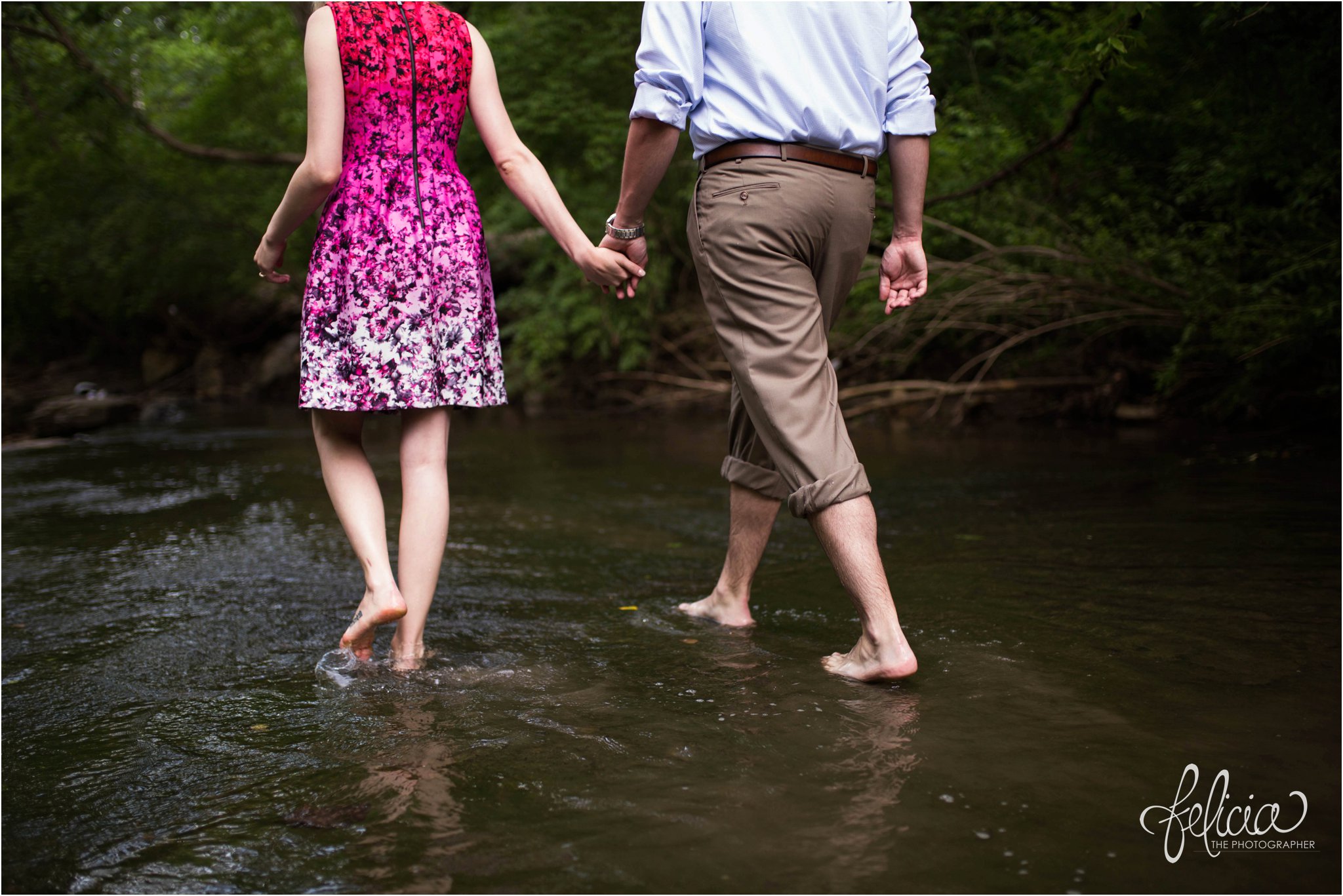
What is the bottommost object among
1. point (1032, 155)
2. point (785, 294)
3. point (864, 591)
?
point (864, 591)

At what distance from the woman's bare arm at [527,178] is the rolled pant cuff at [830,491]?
788 mm

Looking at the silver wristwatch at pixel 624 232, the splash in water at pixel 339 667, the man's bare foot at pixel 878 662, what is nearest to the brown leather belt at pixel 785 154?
the silver wristwatch at pixel 624 232

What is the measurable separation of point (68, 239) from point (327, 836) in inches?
729

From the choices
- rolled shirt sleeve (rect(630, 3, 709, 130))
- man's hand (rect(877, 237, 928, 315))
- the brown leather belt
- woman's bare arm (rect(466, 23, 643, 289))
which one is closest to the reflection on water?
man's hand (rect(877, 237, 928, 315))

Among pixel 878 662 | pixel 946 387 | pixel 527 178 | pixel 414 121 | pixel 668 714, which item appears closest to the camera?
pixel 668 714

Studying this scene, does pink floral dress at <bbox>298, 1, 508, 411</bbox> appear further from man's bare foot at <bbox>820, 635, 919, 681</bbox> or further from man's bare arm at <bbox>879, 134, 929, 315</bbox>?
man's bare foot at <bbox>820, 635, 919, 681</bbox>

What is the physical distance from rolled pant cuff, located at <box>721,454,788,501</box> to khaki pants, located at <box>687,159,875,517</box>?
373mm

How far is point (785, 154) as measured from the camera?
269 centimetres

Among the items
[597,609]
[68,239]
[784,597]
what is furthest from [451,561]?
[68,239]

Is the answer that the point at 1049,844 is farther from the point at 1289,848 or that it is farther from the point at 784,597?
the point at 784,597

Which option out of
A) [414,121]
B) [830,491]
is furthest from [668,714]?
[414,121]

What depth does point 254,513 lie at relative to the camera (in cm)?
565

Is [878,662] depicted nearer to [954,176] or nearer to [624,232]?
[624,232]

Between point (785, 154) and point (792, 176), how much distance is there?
0.19 feet
